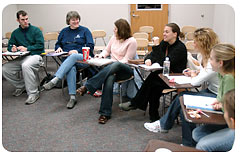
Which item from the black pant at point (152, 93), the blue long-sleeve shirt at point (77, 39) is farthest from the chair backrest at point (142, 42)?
the black pant at point (152, 93)

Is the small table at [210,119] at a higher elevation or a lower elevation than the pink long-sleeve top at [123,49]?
lower

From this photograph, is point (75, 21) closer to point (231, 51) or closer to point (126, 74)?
point (126, 74)

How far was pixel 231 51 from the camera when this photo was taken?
5.48 feet

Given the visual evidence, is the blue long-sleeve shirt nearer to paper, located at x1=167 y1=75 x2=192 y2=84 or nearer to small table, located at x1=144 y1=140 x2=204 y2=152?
paper, located at x1=167 y1=75 x2=192 y2=84

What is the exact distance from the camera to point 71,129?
2635mm

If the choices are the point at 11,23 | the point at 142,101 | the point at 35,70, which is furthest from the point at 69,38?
the point at 11,23

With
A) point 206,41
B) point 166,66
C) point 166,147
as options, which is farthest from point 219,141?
point 166,66

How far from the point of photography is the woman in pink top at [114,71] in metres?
2.79

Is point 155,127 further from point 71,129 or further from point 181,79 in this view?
point 71,129

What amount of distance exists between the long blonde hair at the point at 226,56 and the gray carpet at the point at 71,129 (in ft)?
3.19

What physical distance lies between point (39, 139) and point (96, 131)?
581mm

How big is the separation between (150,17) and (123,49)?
404 centimetres

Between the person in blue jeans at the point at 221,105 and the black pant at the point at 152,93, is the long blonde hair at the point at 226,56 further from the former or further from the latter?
the black pant at the point at 152,93

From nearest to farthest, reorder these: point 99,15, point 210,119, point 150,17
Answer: point 210,119
point 150,17
point 99,15
